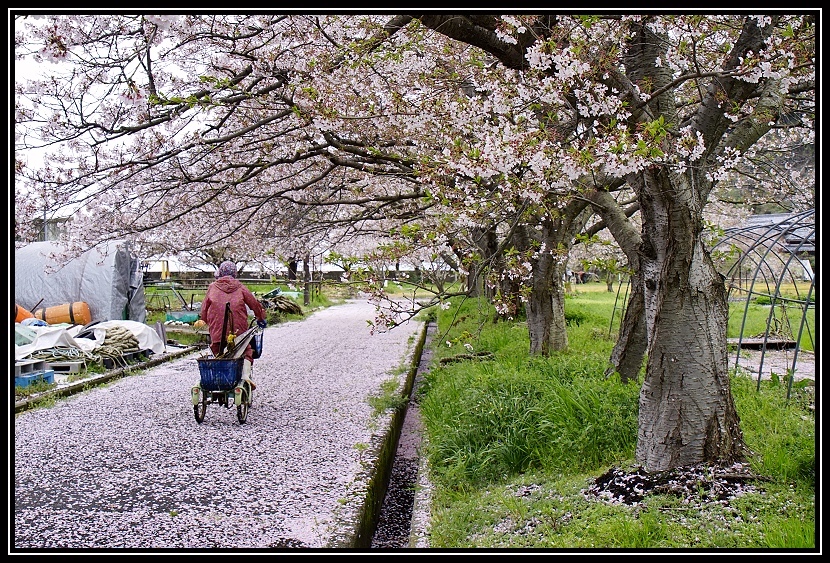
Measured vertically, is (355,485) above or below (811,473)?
below

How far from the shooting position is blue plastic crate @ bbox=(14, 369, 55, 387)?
900 cm

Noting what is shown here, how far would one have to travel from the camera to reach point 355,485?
17.2ft

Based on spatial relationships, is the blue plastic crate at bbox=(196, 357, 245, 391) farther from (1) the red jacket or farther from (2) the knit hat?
(2) the knit hat

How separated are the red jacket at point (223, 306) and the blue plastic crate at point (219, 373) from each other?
1.65 feet

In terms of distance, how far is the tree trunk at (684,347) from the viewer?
4.27 metres

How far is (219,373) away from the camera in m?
7.23

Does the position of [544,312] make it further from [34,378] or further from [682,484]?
[34,378]

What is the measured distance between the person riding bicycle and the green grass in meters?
2.54

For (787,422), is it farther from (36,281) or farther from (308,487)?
(36,281)

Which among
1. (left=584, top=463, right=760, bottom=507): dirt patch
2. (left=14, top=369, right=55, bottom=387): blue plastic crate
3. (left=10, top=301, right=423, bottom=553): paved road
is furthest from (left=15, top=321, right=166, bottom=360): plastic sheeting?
(left=584, top=463, right=760, bottom=507): dirt patch

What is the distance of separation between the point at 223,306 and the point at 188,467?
2453mm

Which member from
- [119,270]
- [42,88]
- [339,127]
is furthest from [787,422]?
[119,270]

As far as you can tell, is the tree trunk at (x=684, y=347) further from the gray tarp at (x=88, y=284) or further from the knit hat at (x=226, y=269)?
the gray tarp at (x=88, y=284)
